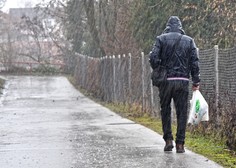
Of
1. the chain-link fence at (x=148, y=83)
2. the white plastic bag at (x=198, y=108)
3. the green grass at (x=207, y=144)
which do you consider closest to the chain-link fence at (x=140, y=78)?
the chain-link fence at (x=148, y=83)

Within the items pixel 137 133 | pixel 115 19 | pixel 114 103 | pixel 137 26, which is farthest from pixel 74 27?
pixel 137 133

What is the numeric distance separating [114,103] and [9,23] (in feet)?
161

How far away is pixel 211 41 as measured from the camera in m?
19.5

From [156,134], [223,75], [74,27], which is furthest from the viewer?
[74,27]

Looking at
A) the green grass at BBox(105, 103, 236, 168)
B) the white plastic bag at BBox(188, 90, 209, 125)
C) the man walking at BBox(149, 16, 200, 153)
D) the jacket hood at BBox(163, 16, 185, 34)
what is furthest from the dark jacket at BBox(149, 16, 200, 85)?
the green grass at BBox(105, 103, 236, 168)

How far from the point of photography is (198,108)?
9.27 metres

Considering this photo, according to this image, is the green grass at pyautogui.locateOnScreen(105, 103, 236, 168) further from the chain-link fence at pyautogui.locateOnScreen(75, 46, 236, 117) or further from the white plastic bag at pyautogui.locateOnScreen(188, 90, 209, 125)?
the chain-link fence at pyautogui.locateOnScreen(75, 46, 236, 117)

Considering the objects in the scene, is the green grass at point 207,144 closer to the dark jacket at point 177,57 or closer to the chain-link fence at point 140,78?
the chain-link fence at point 140,78

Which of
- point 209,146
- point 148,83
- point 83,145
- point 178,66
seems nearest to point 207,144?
point 209,146

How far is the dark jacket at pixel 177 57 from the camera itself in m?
9.05

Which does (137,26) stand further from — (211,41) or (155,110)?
(155,110)

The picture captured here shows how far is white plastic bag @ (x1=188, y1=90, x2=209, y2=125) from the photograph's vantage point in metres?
9.23

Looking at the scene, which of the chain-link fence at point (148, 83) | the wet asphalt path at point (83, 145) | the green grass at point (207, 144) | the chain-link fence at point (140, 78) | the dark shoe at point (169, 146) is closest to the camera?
the wet asphalt path at point (83, 145)

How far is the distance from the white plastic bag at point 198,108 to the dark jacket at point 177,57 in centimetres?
28
